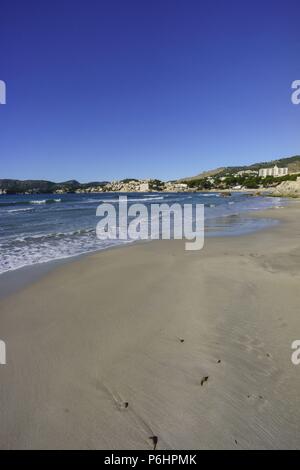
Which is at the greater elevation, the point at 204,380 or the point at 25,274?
the point at 25,274

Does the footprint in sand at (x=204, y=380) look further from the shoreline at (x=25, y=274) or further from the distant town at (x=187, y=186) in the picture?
the distant town at (x=187, y=186)

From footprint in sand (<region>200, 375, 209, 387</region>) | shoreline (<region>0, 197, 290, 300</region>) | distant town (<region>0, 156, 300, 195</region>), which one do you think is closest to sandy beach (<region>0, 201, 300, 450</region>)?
footprint in sand (<region>200, 375, 209, 387</region>)

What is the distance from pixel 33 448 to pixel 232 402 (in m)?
1.71

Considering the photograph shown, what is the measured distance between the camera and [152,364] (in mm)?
3166

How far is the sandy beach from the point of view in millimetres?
2275

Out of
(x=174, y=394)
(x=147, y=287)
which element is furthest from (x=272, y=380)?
(x=147, y=287)

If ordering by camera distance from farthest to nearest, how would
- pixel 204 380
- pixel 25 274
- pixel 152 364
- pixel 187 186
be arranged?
pixel 187 186, pixel 25 274, pixel 152 364, pixel 204 380

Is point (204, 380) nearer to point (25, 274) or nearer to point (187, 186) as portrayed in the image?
point (25, 274)

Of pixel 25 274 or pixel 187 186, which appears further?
pixel 187 186

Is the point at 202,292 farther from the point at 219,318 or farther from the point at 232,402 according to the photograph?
the point at 232,402

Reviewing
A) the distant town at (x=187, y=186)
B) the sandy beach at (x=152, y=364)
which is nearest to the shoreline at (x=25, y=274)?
the sandy beach at (x=152, y=364)

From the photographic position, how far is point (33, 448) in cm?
216

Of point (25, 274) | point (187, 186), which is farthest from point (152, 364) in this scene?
point (187, 186)

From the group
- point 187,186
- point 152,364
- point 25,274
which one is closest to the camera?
point 152,364
